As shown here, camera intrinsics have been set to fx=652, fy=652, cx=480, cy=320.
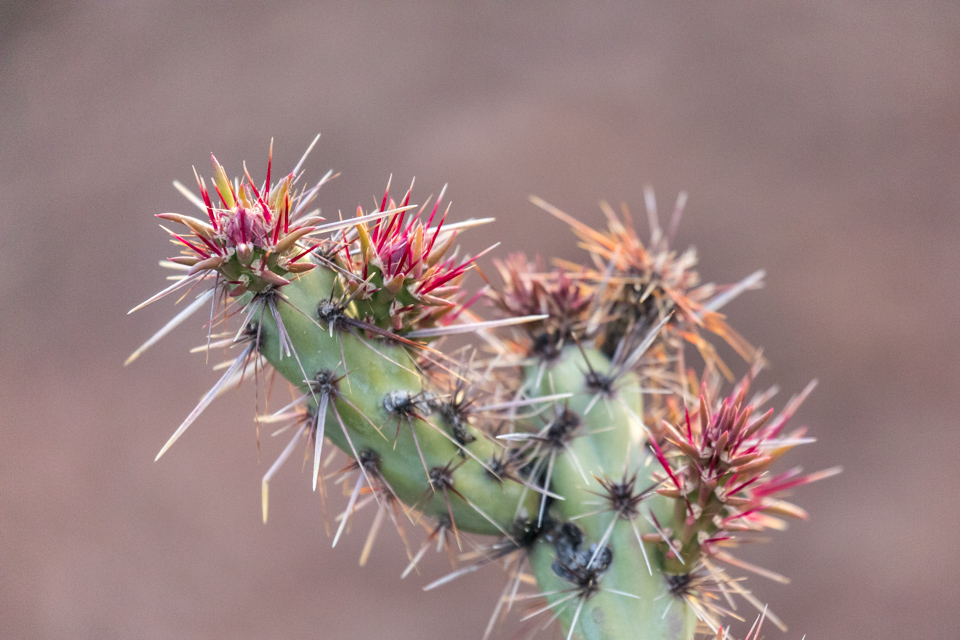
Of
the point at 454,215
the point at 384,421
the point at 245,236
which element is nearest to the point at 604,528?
the point at 384,421

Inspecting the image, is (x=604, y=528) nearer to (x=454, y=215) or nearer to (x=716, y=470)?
(x=716, y=470)

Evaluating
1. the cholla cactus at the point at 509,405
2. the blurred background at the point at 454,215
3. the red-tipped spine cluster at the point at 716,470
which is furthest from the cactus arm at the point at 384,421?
the blurred background at the point at 454,215

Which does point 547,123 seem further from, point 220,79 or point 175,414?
point 175,414

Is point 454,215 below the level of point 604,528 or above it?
above

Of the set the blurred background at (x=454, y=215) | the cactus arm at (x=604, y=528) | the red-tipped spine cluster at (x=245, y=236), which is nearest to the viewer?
the red-tipped spine cluster at (x=245, y=236)

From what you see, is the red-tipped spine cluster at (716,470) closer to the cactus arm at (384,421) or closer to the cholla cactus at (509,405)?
the cholla cactus at (509,405)

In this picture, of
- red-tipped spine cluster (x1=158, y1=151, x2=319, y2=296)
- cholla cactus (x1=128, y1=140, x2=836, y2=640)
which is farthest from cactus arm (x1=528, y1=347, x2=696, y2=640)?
red-tipped spine cluster (x1=158, y1=151, x2=319, y2=296)

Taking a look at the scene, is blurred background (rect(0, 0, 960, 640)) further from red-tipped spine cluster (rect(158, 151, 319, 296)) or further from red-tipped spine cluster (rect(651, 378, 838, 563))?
red-tipped spine cluster (rect(158, 151, 319, 296))
